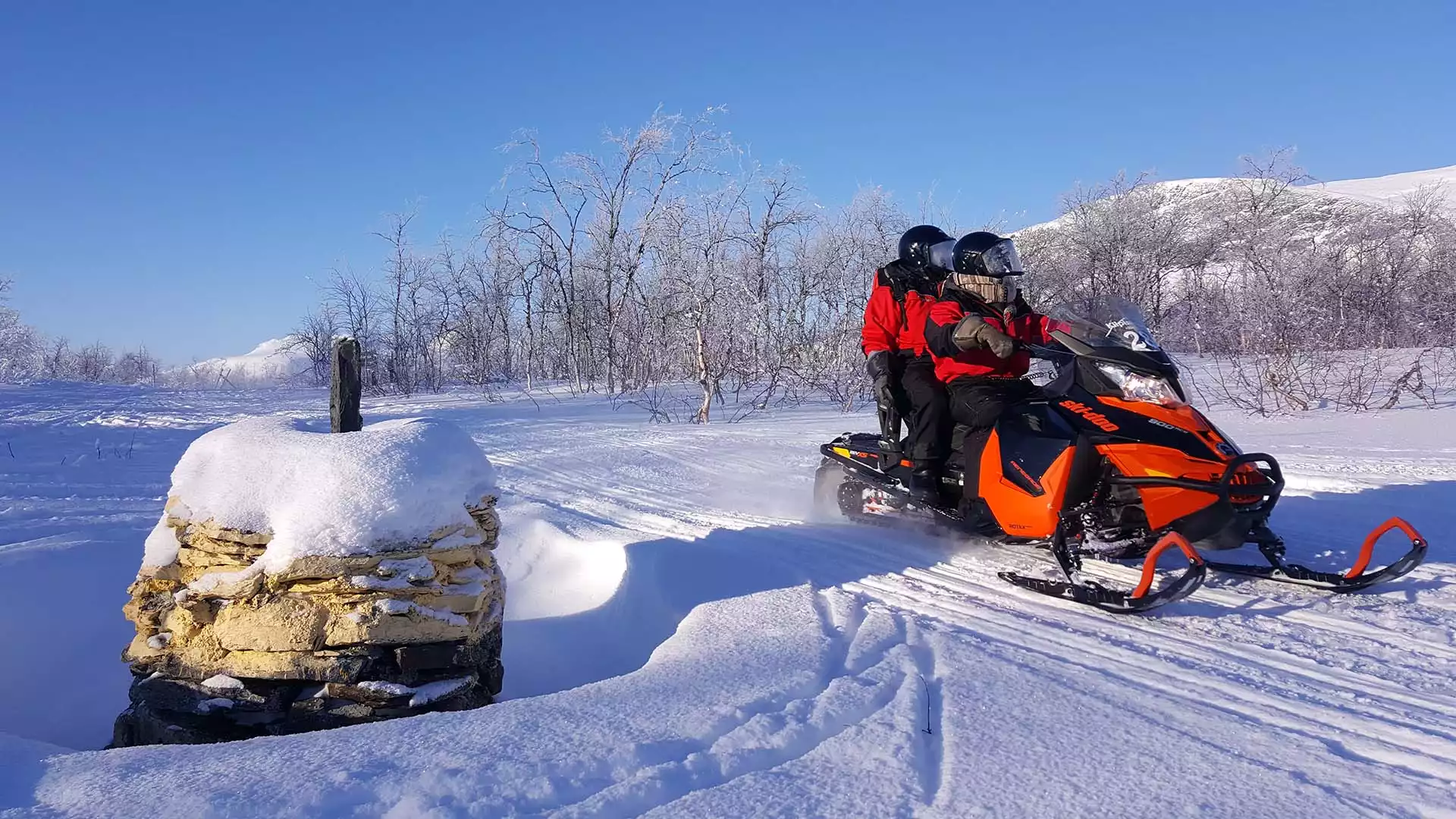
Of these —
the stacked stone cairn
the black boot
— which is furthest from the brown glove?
the stacked stone cairn

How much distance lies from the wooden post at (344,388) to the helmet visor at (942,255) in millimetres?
3090

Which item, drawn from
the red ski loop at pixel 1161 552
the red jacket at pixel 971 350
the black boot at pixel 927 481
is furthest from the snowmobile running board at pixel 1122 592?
the red jacket at pixel 971 350

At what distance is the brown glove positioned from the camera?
165 inches

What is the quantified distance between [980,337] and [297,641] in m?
3.22

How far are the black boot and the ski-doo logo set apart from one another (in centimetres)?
87

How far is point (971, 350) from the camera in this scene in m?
4.59

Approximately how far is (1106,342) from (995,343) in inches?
19.4

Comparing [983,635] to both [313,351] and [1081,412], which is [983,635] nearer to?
[1081,412]

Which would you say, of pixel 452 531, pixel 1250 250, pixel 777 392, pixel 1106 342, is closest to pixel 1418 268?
pixel 1250 250

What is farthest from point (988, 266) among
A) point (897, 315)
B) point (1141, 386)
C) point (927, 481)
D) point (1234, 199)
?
point (1234, 199)

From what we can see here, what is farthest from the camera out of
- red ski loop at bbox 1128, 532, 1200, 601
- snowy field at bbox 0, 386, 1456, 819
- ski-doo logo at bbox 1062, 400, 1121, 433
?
ski-doo logo at bbox 1062, 400, 1121, 433

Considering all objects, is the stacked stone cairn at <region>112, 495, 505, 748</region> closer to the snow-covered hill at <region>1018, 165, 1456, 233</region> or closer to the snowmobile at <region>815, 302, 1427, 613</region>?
the snowmobile at <region>815, 302, 1427, 613</region>

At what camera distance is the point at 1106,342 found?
3969 millimetres

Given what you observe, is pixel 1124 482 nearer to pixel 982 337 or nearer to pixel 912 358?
pixel 982 337
